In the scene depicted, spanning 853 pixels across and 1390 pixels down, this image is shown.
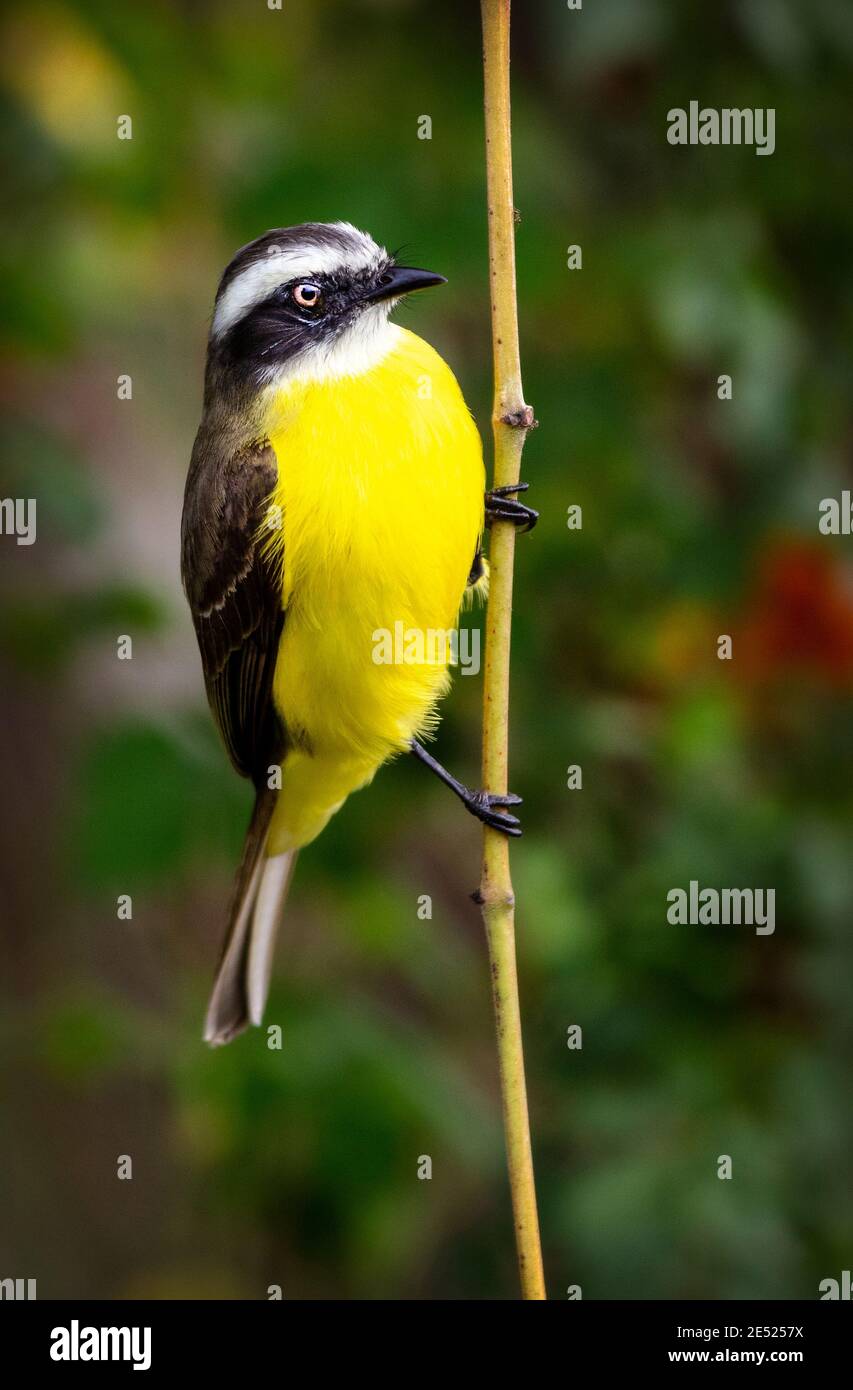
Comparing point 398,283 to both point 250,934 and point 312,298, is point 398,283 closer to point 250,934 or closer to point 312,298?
point 312,298

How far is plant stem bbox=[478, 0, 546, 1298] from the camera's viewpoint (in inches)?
77.4

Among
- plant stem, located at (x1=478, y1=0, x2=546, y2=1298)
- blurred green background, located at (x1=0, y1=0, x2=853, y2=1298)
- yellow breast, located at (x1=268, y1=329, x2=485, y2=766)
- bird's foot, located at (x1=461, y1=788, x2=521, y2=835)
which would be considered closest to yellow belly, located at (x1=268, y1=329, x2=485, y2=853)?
yellow breast, located at (x1=268, y1=329, x2=485, y2=766)

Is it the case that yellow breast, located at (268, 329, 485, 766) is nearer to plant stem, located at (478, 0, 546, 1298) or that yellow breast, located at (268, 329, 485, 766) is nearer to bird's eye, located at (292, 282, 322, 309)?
bird's eye, located at (292, 282, 322, 309)

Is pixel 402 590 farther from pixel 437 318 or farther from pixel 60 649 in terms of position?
pixel 437 318

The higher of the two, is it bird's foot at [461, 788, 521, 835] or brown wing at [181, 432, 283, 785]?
brown wing at [181, 432, 283, 785]

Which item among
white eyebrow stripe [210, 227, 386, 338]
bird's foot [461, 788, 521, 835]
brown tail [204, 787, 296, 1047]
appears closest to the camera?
bird's foot [461, 788, 521, 835]

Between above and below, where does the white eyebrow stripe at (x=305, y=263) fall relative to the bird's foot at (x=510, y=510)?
above

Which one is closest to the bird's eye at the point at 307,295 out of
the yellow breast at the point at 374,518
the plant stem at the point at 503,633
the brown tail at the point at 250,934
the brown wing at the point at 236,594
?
the yellow breast at the point at 374,518

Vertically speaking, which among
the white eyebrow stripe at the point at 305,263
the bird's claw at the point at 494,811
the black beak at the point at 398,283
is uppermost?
the white eyebrow stripe at the point at 305,263

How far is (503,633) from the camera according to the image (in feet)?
7.14

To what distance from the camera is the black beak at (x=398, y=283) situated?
2.90 metres

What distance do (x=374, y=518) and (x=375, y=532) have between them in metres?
0.03

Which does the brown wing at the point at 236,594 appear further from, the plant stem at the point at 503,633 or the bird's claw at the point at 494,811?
the plant stem at the point at 503,633

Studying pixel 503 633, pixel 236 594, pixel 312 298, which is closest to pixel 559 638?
pixel 236 594
